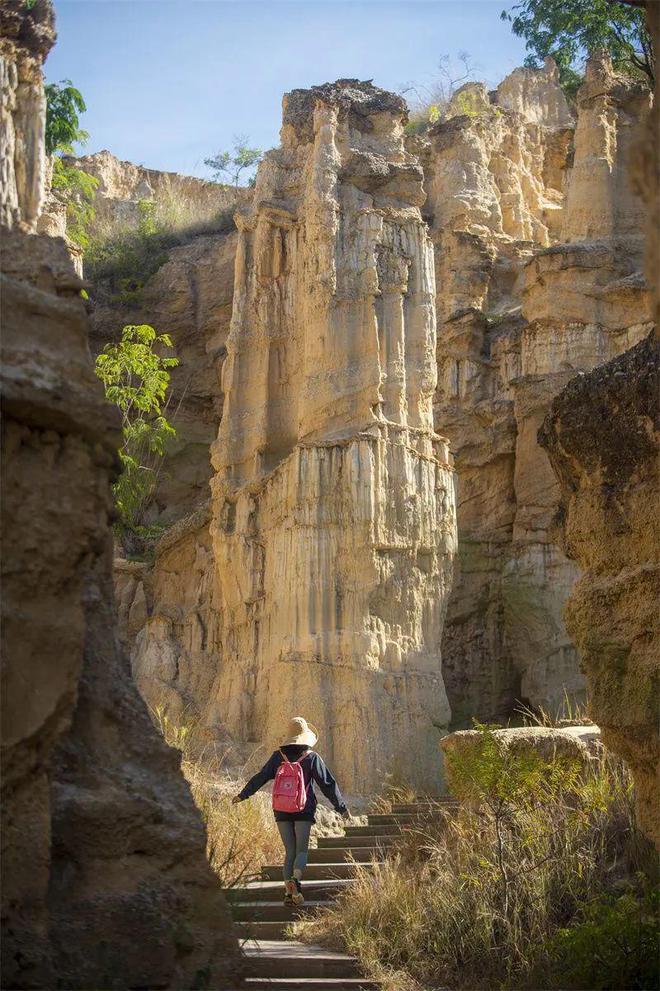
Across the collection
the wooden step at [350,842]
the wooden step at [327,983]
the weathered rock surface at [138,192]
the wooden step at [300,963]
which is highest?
the weathered rock surface at [138,192]

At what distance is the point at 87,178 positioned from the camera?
2711cm

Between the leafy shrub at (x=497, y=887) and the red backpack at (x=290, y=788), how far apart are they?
0.83 m

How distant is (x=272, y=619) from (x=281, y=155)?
8163 millimetres

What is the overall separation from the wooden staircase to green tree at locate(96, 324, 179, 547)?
7.67 metres

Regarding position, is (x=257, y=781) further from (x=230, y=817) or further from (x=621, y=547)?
(x=621, y=547)

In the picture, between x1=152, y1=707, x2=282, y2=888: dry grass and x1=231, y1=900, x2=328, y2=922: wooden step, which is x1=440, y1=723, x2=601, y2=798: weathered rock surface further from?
x1=152, y1=707, x2=282, y2=888: dry grass

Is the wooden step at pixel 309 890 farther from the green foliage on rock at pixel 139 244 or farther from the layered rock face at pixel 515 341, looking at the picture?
the green foliage on rock at pixel 139 244

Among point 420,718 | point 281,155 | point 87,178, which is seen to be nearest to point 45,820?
point 420,718

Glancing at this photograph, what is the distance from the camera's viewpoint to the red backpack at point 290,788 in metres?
12.5

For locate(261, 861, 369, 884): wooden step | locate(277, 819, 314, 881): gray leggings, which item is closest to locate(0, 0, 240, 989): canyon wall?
locate(277, 819, 314, 881): gray leggings

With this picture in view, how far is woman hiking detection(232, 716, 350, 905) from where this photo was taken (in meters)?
12.5

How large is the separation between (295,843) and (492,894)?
93.7 inches

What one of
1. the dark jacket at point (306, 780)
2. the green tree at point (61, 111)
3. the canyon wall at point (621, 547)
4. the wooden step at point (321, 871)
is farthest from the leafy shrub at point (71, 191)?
the canyon wall at point (621, 547)

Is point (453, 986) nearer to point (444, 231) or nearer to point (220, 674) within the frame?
point (220, 674)
